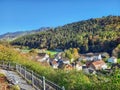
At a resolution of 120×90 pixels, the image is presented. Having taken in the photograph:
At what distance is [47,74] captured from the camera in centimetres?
2098

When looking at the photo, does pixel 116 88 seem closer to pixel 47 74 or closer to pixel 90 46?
pixel 47 74

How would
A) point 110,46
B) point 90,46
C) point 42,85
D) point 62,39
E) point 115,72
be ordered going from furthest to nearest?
1. point 62,39
2. point 90,46
3. point 110,46
4. point 42,85
5. point 115,72

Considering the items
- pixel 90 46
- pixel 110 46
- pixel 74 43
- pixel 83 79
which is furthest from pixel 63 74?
pixel 74 43

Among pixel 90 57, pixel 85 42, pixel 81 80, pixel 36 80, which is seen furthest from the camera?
pixel 85 42

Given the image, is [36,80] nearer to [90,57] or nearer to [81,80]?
[81,80]

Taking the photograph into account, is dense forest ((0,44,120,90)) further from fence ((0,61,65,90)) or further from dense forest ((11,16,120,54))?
dense forest ((11,16,120,54))

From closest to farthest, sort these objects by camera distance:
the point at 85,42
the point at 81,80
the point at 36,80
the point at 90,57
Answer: the point at 81,80 → the point at 36,80 → the point at 90,57 → the point at 85,42

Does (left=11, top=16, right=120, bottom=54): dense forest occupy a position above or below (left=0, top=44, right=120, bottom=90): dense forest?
above

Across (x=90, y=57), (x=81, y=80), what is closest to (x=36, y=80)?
(x=81, y=80)

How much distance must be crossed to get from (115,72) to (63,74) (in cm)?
465

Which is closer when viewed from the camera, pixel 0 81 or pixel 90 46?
pixel 0 81

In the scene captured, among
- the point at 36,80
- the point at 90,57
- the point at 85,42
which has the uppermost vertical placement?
the point at 85,42

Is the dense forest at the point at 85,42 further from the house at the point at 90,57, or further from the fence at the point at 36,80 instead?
the fence at the point at 36,80

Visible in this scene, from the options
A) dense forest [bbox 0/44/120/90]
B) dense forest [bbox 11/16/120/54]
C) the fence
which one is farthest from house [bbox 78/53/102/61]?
dense forest [bbox 0/44/120/90]
